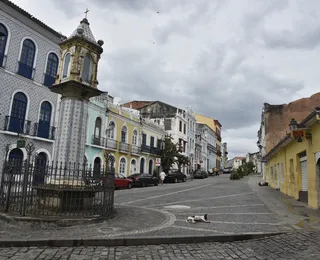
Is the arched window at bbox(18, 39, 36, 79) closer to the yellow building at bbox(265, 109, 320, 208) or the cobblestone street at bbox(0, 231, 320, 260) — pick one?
the cobblestone street at bbox(0, 231, 320, 260)

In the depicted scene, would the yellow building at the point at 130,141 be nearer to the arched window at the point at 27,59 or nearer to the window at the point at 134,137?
the window at the point at 134,137

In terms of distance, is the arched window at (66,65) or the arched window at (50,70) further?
the arched window at (50,70)

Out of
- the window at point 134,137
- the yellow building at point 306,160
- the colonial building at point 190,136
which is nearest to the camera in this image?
the yellow building at point 306,160

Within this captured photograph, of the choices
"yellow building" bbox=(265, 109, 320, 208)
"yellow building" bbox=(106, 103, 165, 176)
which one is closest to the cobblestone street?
"yellow building" bbox=(265, 109, 320, 208)

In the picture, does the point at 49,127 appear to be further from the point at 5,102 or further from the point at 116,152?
the point at 116,152

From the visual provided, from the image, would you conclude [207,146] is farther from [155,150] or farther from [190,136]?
[155,150]

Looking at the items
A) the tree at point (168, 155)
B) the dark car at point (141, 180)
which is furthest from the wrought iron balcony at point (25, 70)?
the tree at point (168, 155)

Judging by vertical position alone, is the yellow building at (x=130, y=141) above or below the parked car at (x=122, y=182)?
above

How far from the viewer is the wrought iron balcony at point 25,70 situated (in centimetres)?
1842

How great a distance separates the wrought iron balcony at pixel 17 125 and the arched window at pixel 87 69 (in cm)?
1086

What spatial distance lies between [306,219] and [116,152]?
70.8ft

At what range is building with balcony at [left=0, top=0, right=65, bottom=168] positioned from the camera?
1742cm

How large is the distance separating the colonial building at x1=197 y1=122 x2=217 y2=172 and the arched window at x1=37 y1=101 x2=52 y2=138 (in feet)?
130

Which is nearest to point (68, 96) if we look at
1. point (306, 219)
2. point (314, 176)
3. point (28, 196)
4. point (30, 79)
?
point (28, 196)
